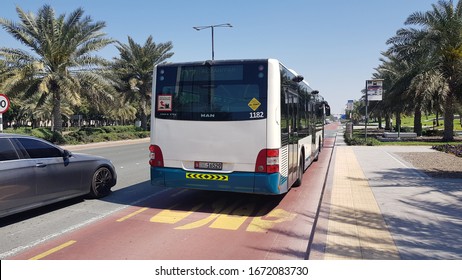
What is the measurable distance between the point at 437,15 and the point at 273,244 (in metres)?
24.3

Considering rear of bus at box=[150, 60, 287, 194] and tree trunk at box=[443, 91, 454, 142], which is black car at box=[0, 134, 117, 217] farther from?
tree trunk at box=[443, 91, 454, 142]

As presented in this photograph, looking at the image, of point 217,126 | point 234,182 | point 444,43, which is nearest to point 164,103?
point 217,126

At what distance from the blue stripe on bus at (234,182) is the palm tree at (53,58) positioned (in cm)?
1965

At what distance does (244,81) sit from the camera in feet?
21.8

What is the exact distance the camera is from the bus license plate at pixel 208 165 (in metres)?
6.82

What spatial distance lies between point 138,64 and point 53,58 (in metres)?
12.0

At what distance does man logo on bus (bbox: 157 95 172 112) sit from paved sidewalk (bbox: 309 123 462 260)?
351 centimetres

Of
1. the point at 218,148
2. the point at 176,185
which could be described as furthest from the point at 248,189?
the point at 176,185

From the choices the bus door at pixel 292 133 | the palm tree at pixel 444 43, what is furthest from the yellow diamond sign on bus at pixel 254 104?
the palm tree at pixel 444 43

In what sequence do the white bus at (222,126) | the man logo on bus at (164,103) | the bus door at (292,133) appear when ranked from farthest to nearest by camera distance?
the bus door at (292,133), the man logo on bus at (164,103), the white bus at (222,126)

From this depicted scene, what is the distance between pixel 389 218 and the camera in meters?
6.39

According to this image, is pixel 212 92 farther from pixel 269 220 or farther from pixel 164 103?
pixel 269 220

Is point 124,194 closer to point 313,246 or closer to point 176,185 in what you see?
point 176,185

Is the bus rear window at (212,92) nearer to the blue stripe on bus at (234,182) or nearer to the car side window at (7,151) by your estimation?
the blue stripe on bus at (234,182)
